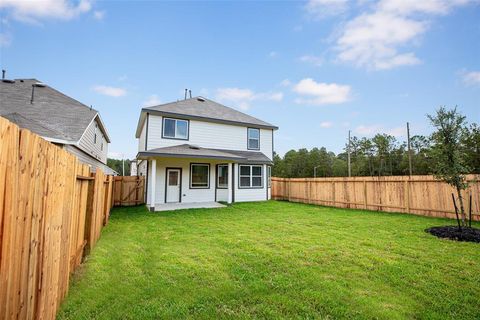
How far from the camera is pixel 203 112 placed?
15.4m

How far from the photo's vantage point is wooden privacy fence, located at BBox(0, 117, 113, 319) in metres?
1.29

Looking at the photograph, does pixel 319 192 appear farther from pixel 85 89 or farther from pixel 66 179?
pixel 85 89

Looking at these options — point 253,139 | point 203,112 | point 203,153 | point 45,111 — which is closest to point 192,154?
point 203,153

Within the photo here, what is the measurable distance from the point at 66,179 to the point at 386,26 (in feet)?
41.1

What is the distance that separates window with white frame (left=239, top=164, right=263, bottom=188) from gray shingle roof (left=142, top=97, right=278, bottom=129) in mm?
3036

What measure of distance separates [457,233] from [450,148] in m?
2.44

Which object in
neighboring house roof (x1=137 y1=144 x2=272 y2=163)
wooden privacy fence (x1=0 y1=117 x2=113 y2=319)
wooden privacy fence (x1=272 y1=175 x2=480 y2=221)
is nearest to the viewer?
wooden privacy fence (x1=0 y1=117 x2=113 y2=319)

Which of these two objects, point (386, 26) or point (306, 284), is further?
point (386, 26)

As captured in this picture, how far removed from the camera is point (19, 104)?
1112 cm

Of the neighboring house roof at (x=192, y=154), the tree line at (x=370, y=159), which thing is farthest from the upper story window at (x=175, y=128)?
the tree line at (x=370, y=159)

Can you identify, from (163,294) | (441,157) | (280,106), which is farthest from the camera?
(280,106)

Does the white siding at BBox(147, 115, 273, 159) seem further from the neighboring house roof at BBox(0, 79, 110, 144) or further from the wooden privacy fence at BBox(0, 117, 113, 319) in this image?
the wooden privacy fence at BBox(0, 117, 113, 319)

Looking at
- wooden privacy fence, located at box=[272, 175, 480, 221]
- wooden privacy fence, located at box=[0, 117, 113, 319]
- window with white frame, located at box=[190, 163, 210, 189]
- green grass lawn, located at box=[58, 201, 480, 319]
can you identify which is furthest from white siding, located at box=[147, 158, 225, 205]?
wooden privacy fence, located at box=[0, 117, 113, 319]

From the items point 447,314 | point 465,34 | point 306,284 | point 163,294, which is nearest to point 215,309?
point 163,294
